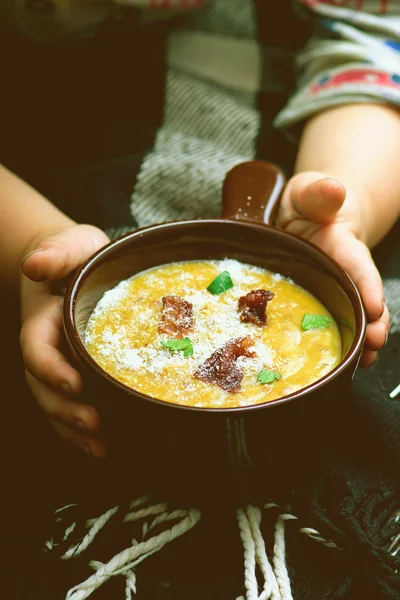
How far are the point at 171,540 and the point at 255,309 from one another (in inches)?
11.6

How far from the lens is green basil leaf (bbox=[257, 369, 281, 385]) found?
820 millimetres

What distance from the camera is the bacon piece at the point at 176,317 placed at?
0.89 meters

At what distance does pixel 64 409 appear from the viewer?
0.87m

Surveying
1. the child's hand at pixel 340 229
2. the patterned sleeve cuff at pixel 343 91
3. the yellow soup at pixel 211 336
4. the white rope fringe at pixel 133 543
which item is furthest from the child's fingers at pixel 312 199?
the white rope fringe at pixel 133 543

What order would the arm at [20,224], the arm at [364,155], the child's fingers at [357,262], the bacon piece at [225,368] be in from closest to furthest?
the bacon piece at [225,368] < the child's fingers at [357,262] < the arm at [20,224] < the arm at [364,155]

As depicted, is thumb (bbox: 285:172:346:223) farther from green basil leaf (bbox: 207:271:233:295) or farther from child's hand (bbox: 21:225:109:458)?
child's hand (bbox: 21:225:109:458)

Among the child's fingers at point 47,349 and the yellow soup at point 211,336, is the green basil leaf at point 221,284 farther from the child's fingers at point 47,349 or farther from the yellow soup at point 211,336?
the child's fingers at point 47,349

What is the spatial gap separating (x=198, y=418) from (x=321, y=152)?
0.77 m

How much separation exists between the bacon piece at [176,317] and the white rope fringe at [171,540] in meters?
0.20

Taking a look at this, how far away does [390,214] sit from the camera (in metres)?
1.28

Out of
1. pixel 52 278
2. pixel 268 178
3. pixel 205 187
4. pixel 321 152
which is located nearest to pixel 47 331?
pixel 52 278

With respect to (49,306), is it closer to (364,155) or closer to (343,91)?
(364,155)

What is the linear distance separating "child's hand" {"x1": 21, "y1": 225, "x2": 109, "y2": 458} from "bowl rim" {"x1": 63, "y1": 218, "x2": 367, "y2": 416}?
0.05 m

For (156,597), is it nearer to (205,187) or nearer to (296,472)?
(296,472)
